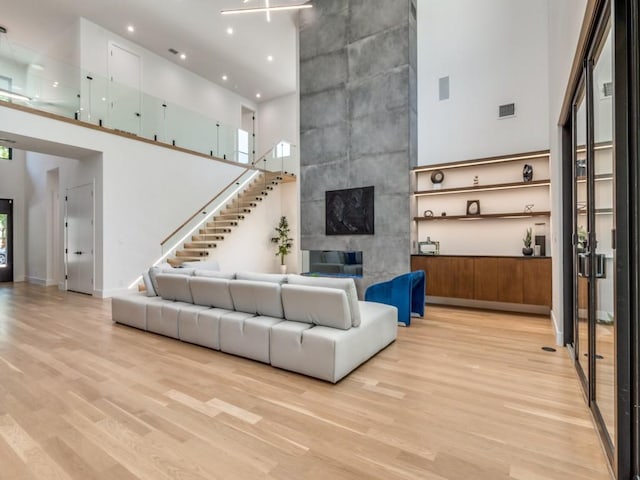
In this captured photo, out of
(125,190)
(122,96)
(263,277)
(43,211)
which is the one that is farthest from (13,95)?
(263,277)

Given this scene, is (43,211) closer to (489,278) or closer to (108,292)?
(108,292)

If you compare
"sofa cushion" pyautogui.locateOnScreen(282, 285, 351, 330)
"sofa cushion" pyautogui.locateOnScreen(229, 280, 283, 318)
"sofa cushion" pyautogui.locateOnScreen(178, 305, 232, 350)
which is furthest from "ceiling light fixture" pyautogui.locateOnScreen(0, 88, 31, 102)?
"sofa cushion" pyautogui.locateOnScreen(282, 285, 351, 330)

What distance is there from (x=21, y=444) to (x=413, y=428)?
235 centimetres

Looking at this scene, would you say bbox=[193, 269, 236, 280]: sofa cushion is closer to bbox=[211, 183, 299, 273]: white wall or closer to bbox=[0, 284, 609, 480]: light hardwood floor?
bbox=[0, 284, 609, 480]: light hardwood floor

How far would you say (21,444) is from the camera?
1962 mm

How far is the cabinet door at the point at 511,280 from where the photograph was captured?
16.9 feet

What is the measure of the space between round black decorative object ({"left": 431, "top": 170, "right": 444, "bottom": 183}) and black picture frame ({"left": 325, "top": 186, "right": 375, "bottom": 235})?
1159 millimetres

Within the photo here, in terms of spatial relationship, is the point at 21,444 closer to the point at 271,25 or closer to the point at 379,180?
the point at 379,180

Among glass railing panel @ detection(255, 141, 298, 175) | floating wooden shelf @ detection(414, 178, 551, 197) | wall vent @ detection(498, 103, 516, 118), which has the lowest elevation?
floating wooden shelf @ detection(414, 178, 551, 197)

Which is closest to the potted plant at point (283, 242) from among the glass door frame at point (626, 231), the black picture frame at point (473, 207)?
the black picture frame at point (473, 207)

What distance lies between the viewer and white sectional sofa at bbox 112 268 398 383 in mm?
Answer: 2902

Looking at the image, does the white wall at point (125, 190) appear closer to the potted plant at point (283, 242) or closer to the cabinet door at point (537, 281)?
the potted plant at point (283, 242)

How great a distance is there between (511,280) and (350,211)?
3.12 metres

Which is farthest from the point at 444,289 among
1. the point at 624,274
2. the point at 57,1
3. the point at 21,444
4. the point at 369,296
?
the point at 57,1
